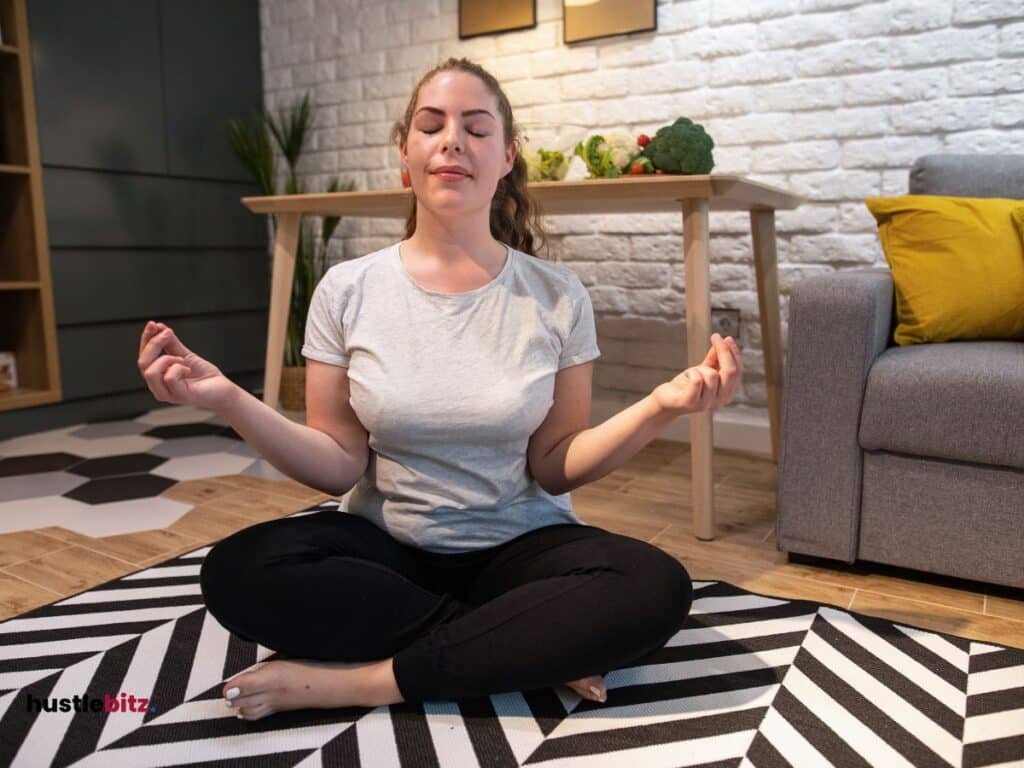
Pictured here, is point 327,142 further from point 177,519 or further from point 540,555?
point 540,555

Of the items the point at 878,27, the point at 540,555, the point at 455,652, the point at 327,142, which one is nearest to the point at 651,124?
the point at 878,27

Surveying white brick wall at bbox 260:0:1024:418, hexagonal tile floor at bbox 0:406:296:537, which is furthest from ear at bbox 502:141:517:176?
hexagonal tile floor at bbox 0:406:296:537

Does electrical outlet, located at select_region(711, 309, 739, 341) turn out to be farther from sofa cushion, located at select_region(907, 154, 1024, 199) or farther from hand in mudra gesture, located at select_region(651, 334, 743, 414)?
hand in mudra gesture, located at select_region(651, 334, 743, 414)

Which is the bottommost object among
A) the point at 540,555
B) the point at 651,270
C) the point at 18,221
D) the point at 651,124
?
the point at 540,555

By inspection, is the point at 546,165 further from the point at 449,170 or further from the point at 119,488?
the point at 119,488

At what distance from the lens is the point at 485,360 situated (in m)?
1.13

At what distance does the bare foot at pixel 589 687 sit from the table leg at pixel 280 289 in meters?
1.59

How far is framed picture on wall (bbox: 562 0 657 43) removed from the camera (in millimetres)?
2463

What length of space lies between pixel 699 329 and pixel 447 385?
0.73 meters

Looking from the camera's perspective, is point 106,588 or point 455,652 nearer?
point 455,652

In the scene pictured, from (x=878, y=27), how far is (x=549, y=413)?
1582 millimetres

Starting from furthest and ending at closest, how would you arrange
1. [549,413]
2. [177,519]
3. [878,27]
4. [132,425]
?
1. [132,425]
2. [878,27]
3. [177,519]
4. [549,413]

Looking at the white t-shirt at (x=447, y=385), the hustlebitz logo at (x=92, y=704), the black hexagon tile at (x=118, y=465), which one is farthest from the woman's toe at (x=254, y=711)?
the black hexagon tile at (x=118, y=465)

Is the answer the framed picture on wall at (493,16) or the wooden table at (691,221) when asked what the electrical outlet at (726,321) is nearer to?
the wooden table at (691,221)
